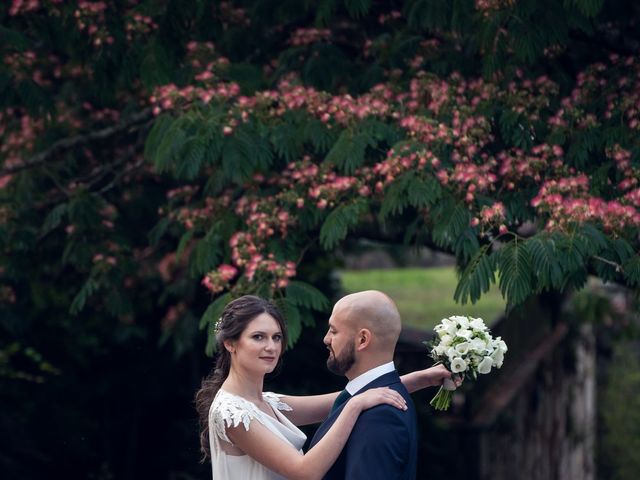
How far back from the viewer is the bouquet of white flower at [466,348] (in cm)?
539

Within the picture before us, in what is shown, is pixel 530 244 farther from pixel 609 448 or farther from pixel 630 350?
pixel 630 350

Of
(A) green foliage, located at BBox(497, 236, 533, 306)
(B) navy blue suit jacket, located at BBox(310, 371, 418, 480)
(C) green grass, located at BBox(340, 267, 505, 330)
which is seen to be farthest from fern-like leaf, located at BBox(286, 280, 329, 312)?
(C) green grass, located at BBox(340, 267, 505, 330)

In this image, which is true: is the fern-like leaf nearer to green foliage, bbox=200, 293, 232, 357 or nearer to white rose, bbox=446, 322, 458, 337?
green foliage, bbox=200, 293, 232, 357

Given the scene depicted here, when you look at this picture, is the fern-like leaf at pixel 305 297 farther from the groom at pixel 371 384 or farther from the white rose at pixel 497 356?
the groom at pixel 371 384

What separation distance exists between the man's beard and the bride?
0.17 meters

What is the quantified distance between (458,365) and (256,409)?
91cm

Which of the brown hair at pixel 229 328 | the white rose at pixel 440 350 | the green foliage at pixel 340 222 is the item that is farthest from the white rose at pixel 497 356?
the green foliage at pixel 340 222

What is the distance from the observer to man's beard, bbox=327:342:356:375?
16.4 ft

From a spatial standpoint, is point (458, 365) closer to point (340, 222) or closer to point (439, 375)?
point (439, 375)

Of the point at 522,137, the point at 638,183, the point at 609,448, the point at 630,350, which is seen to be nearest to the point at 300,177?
the point at 522,137

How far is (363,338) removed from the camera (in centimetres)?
498

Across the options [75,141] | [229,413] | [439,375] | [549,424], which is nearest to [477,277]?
[439,375]

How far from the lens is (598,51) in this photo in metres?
9.25

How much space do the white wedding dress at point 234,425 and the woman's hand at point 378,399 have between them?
552 millimetres
